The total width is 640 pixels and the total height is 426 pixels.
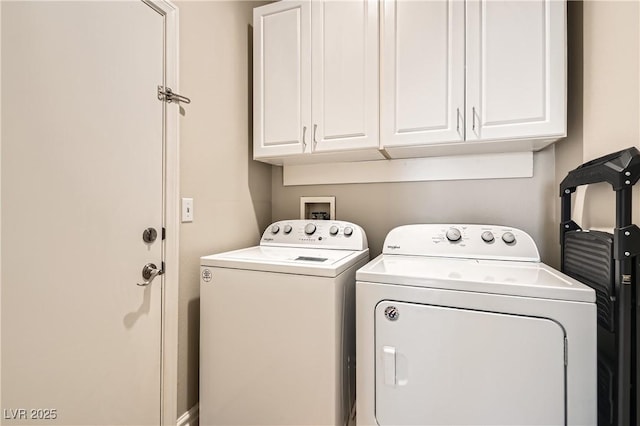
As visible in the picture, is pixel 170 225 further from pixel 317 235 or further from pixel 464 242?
pixel 464 242

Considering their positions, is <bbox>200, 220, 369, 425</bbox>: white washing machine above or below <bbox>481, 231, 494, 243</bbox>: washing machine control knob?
below

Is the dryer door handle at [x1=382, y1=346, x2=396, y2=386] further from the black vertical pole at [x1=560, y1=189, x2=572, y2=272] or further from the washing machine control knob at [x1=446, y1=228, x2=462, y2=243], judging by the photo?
the black vertical pole at [x1=560, y1=189, x2=572, y2=272]

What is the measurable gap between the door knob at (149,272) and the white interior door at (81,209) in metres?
0.02

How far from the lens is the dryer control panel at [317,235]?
1.75 meters

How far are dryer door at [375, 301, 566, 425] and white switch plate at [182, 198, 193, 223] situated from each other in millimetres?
1009

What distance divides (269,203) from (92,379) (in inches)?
55.2

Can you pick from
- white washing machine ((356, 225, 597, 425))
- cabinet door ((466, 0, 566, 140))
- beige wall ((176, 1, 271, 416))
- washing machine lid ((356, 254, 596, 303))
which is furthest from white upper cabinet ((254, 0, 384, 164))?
white washing machine ((356, 225, 597, 425))

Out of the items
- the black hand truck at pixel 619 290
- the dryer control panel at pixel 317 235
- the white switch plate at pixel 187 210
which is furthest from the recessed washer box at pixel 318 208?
the black hand truck at pixel 619 290

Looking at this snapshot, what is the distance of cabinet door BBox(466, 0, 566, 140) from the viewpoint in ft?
4.26

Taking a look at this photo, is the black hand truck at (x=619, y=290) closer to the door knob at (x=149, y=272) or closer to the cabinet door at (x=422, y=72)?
the cabinet door at (x=422, y=72)

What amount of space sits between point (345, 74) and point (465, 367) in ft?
4.86

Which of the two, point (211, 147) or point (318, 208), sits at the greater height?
point (211, 147)

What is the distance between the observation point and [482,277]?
112cm

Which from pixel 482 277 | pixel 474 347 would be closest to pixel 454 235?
pixel 482 277
